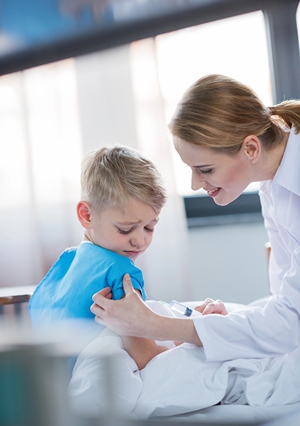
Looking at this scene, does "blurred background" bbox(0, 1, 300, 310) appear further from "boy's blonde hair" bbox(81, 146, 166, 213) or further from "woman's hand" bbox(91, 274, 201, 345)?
"woman's hand" bbox(91, 274, 201, 345)

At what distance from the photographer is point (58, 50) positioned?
349cm

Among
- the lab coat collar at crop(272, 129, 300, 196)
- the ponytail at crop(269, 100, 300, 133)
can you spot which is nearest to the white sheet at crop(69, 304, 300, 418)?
the lab coat collar at crop(272, 129, 300, 196)

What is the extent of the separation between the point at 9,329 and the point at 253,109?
3.62 feet

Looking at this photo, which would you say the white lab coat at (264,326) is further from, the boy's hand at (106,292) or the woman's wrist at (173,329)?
the boy's hand at (106,292)

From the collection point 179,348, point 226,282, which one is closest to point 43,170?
point 226,282

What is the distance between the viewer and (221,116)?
1.59 m

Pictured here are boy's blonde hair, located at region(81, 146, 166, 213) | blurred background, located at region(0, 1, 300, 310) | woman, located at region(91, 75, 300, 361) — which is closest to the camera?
woman, located at region(91, 75, 300, 361)

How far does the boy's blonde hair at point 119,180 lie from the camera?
1.54m

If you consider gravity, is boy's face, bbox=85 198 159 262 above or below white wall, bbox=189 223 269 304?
above

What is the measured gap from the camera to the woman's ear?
1635 mm

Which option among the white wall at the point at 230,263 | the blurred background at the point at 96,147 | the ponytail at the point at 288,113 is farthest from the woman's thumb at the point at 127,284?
the white wall at the point at 230,263

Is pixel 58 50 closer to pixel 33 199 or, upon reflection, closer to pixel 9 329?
pixel 33 199

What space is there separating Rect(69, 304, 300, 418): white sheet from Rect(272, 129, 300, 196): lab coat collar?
484 mm

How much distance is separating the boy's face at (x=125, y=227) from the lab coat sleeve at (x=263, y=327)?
288 mm
